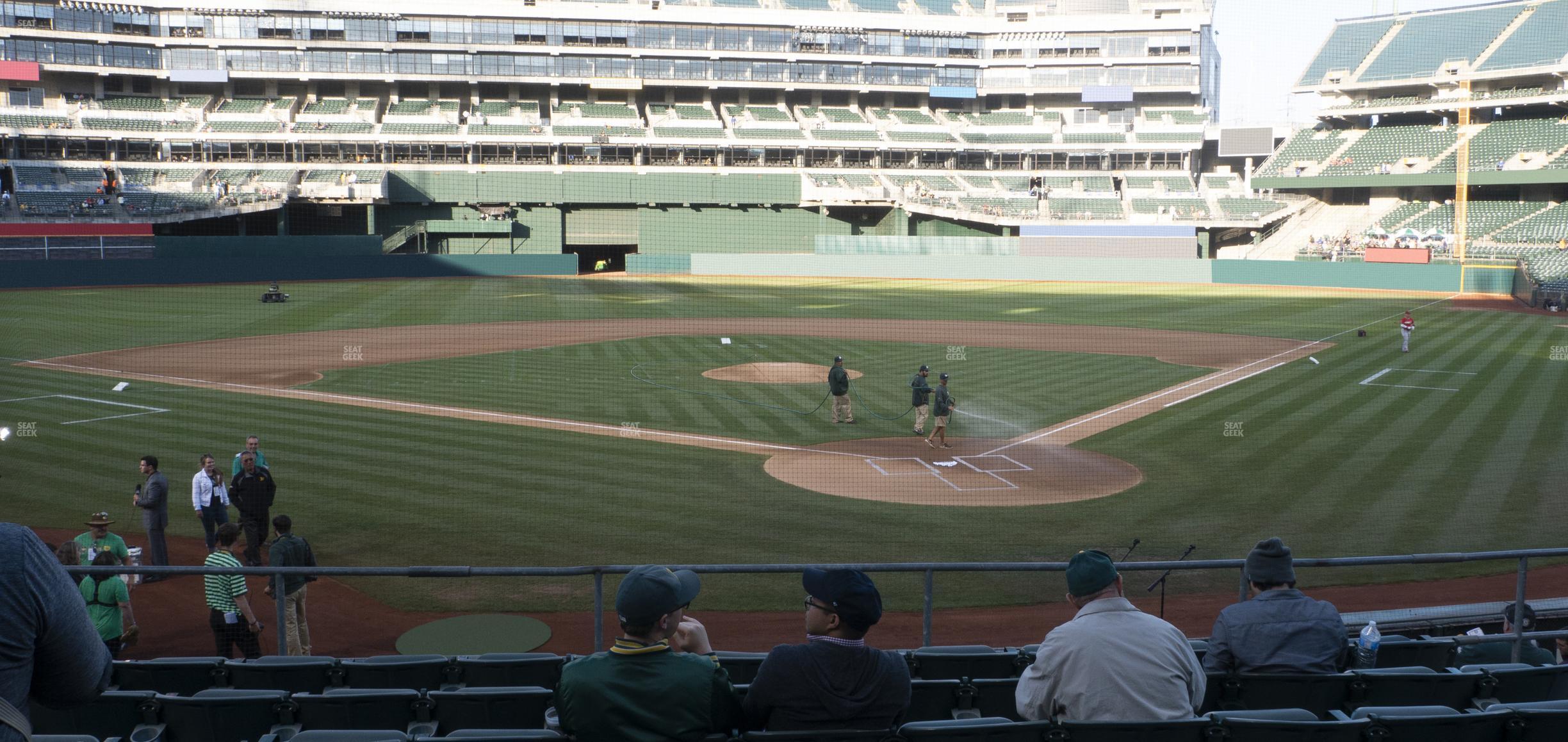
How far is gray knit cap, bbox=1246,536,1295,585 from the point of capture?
5.45 meters

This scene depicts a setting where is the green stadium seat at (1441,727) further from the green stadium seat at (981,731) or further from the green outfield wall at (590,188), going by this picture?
the green outfield wall at (590,188)

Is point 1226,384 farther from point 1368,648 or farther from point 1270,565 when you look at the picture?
point 1270,565

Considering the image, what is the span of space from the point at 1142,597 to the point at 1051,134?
72.5m

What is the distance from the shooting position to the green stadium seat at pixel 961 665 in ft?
21.2

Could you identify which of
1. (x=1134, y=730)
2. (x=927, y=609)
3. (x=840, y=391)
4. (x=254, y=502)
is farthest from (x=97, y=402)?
(x=1134, y=730)

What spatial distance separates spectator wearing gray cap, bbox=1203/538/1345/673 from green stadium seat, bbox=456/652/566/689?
3.64m

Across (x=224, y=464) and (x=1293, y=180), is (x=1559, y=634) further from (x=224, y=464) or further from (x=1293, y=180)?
(x=1293, y=180)

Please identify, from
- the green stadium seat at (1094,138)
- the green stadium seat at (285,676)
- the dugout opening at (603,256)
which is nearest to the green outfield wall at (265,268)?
the dugout opening at (603,256)

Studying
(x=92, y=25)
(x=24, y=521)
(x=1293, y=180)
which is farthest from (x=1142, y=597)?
(x=92, y=25)

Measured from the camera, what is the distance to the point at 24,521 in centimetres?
1494

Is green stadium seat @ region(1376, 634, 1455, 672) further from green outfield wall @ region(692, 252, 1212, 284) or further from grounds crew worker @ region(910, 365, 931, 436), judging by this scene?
green outfield wall @ region(692, 252, 1212, 284)

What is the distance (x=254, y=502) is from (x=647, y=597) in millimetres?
10728

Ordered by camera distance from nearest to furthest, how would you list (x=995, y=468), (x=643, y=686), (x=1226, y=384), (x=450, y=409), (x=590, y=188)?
(x=643, y=686) → (x=995, y=468) → (x=450, y=409) → (x=1226, y=384) → (x=590, y=188)

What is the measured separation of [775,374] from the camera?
29.6 metres
